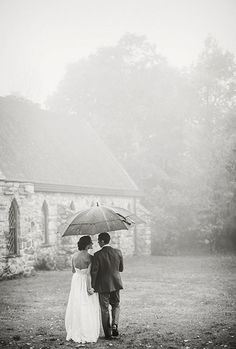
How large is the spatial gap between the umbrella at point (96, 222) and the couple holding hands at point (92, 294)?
7.9 inches

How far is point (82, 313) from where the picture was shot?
331 inches

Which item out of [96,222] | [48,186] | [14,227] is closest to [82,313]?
[96,222]

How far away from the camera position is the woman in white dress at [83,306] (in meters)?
8.41

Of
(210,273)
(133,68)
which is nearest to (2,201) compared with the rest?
(210,273)

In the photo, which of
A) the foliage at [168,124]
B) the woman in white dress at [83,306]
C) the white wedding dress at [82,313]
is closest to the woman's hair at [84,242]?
the woman in white dress at [83,306]

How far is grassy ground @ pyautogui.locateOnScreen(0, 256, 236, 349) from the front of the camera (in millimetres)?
8398

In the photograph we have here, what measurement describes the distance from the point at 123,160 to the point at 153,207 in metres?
5.87

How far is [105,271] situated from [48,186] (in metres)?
13.6

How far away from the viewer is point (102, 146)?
32.3 meters

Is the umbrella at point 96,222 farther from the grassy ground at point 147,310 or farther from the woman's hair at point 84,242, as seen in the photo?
the grassy ground at point 147,310

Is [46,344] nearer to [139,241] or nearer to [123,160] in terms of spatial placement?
[139,241]

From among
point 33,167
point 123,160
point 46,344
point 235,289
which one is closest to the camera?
point 46,344

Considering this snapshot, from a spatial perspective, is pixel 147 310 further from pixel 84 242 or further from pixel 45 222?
pixel 45 222

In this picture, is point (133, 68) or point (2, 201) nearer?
point (2, 201)
